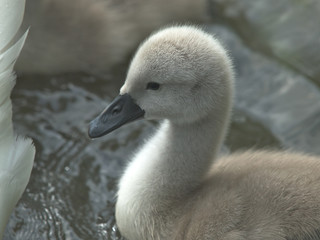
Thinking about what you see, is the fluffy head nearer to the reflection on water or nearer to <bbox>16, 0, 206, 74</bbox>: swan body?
the reflection on water

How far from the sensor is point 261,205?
3033 millimetres

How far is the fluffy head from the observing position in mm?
3143

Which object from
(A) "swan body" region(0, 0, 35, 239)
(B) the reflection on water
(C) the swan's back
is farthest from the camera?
(B) the reflection on water

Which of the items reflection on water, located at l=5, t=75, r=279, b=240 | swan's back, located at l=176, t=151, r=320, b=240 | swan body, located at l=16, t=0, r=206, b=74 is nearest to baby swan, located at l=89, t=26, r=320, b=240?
swan's back, located at l=176, t=151, r=320, b=240

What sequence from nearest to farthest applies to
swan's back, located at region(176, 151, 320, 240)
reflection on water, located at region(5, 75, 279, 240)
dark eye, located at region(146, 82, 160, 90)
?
swan's back, located at region(176, 151, 320, 240) < dark eye, located at region(146, 82, 160, 90) < reflection on water, located at region(5, 75, 279, 240)

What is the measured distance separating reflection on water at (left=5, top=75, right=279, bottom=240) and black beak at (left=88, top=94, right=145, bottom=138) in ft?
1.81

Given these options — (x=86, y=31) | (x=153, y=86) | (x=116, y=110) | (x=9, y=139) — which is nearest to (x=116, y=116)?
(x=116, y=110)

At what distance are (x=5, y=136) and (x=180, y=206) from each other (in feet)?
2.54

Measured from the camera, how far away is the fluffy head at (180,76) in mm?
3143

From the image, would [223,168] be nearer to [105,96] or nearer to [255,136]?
[255,136]

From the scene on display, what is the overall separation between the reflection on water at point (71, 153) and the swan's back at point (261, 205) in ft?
1.96

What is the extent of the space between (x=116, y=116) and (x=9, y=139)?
0.45m

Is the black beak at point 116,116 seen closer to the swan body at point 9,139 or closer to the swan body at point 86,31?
the swan body at point 9,139

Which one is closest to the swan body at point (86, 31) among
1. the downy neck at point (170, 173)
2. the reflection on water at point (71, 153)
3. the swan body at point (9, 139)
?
the reflection on water at point (71, 153)
